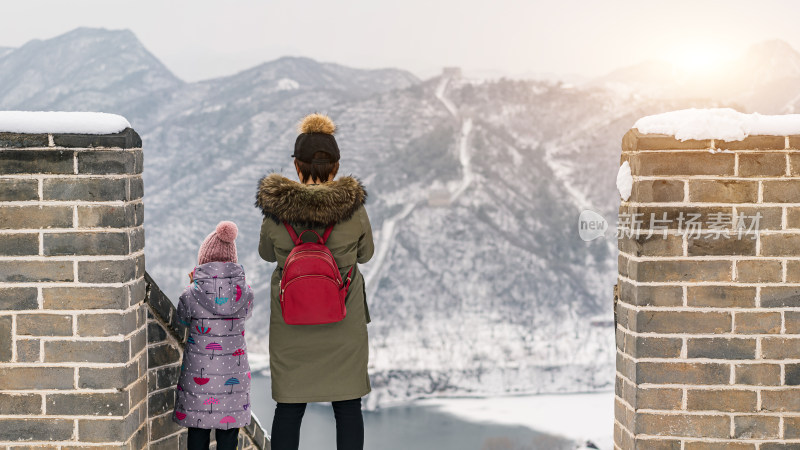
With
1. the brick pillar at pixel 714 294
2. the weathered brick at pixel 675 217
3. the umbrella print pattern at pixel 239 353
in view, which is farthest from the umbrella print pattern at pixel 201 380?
the weathered brick at pixel 675 217

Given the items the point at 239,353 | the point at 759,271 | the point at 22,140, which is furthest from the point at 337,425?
the point at 759,271

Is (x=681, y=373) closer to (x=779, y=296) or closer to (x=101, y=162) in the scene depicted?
(x=779, y=296)

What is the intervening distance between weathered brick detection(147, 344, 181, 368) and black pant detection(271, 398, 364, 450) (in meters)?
0.65

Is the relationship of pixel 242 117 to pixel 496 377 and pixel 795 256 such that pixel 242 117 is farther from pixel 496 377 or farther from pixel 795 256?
pixel 795 256

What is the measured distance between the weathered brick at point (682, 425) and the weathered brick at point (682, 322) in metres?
0.34

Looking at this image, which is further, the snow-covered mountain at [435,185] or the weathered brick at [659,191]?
the snow-covered mountain at [435,185]

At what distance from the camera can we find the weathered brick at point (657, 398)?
301 cm

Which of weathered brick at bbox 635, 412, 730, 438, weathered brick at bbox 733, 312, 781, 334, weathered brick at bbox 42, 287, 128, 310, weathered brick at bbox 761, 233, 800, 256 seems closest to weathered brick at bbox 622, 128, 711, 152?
weathered brick at bbox 761, 233, 800, 256

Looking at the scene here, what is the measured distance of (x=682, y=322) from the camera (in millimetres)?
2986

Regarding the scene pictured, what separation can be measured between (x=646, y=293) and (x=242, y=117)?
383 feet

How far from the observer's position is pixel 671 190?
9.73ft

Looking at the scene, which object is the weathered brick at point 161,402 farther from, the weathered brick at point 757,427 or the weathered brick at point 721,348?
the weathered brick at point 757,427

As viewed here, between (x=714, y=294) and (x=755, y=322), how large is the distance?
0.20m

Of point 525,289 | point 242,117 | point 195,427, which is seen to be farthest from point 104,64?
point 195,427
